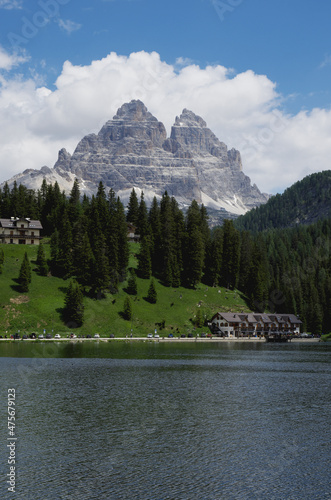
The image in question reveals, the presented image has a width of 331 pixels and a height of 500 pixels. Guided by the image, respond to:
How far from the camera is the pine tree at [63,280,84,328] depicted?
14288 cm

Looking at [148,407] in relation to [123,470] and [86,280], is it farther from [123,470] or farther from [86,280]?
[86,280]

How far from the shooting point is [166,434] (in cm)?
4144

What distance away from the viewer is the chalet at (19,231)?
190 metres

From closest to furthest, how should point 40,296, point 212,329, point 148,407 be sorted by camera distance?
1. point 148,407
2. point 40,296
3. point 212,329

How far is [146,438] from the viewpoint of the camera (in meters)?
40.1

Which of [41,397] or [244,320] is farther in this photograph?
[244,320]

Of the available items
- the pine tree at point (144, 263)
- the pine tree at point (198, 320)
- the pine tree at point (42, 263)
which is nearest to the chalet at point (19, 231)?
the pine tree at point (42, 263)

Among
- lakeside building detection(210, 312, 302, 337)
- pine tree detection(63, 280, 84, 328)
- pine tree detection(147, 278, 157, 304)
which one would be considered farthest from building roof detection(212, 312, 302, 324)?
pine tree detection(63, 280, 84, 328)

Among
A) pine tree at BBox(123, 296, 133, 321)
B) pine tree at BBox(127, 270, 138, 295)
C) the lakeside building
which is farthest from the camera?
the lakeside building

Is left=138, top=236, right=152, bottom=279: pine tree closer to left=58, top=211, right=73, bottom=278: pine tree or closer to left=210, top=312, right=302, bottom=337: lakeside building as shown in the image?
left=58, top=211, right=73, bottom=278: pine tree

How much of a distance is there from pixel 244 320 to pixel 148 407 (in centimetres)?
13584

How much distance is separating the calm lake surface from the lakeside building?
96.0m

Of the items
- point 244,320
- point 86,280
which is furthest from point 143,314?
point 244,320

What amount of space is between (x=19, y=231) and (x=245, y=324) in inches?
3558
